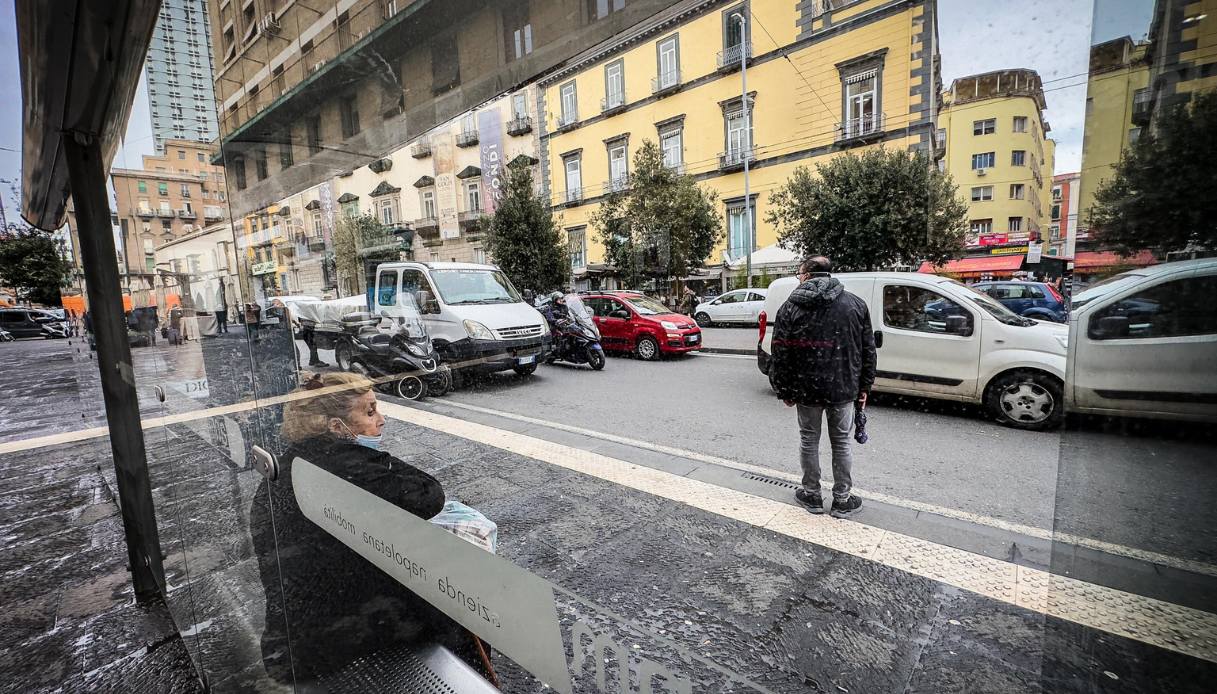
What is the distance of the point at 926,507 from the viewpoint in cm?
291

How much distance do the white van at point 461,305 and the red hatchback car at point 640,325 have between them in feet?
17.8

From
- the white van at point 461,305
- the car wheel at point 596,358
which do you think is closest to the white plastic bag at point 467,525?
the white van at point 461,305

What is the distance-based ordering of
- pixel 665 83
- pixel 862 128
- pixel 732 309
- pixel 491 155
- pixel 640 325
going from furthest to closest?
1. pixel 732 309
2. pixel 640 325
3. pixel 862 128
4. pixel 665 83
5. pixel 491 155

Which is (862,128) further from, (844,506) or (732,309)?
(732,309)

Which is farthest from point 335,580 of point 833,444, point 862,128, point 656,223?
point 656,223

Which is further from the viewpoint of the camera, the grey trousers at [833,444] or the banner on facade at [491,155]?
the grey trousers at [833,444]

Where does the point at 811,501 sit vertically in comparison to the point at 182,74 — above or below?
below

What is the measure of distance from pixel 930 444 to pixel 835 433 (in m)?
1.69

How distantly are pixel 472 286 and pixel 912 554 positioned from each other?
7.55 feet

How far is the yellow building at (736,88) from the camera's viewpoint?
1487 mm

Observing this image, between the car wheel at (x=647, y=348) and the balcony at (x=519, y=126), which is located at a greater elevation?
the balcony at (x=519, y=126)

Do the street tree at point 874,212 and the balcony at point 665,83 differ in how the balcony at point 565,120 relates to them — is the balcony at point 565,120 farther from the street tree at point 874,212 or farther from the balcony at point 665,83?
the street tree at point 874,212

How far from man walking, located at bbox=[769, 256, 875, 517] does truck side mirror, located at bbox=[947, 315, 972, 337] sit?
2345 mm

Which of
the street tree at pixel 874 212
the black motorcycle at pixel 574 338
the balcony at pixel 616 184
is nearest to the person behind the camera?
the balcony at pixel 616 184
